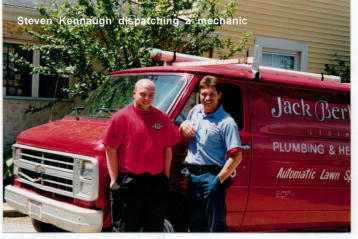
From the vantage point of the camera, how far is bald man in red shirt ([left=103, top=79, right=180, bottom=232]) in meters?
3.62

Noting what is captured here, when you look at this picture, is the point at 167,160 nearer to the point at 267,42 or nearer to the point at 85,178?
the point at 85,178

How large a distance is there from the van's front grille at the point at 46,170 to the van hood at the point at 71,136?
0.32 feet

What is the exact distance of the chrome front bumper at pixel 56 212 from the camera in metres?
3.78

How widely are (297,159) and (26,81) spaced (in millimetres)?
5761

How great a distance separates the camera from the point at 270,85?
16.0 feet

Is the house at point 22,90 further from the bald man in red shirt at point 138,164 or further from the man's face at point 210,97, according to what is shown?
the man's face at point 210,97

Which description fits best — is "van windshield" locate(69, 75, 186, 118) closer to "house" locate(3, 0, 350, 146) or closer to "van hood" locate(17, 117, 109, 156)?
"van hood" locate(17, 117, 109, 156)

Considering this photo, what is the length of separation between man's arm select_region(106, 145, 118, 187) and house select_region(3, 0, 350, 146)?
4764mm

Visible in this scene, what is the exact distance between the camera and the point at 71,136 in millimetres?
4156

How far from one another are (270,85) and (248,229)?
5.44ft

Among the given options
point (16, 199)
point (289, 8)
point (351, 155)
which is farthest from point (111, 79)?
point (289, 8)

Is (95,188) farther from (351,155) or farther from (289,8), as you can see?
(289,8)

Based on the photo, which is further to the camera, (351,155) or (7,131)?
(7,131)

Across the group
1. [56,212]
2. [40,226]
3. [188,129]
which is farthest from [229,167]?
[40,226]
